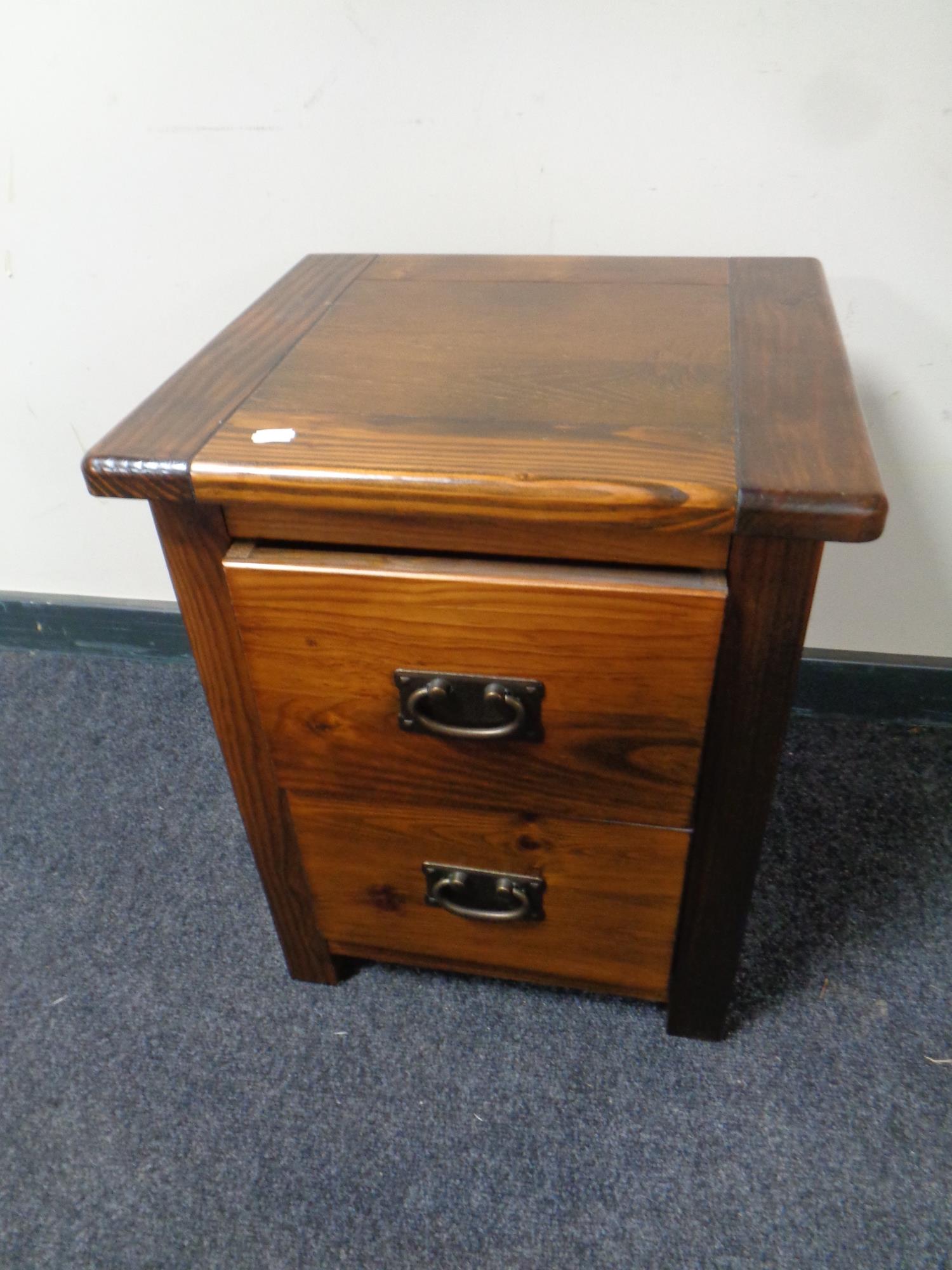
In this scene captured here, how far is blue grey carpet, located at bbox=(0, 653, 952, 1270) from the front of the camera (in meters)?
0.73

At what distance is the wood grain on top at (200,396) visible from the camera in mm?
538

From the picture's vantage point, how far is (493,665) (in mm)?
574

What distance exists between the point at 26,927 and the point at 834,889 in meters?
0.87

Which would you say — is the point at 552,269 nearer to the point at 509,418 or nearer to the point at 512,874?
the point at 509,418

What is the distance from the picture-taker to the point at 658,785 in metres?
0.62

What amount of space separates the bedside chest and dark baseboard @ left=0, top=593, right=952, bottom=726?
0.49 meters

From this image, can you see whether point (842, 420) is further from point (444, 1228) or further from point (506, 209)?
point (444, 1228)

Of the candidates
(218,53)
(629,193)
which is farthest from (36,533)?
(629,193)

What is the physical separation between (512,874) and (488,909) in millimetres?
53

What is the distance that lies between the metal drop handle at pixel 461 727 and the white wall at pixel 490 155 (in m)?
0.54

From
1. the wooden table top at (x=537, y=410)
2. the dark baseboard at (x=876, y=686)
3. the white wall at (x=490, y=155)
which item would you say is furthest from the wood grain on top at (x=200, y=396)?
the dark baseboard at (x=876, y=686)

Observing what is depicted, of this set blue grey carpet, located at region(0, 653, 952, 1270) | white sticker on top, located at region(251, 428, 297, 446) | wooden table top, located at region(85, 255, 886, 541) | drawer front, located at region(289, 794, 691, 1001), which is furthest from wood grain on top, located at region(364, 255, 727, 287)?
blue grey carpet, located at region(0, 653, 952, 1270)

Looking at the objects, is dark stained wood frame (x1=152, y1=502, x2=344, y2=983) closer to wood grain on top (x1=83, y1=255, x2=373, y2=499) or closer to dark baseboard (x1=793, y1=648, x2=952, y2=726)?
wood grain on top (x1=83, y1=255, x2=373, y2=499)

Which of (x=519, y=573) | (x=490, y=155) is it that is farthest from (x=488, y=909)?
(x=490, y=155)
